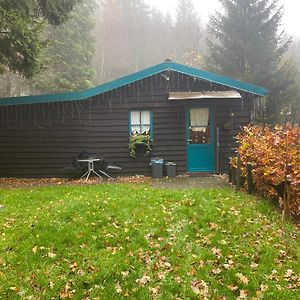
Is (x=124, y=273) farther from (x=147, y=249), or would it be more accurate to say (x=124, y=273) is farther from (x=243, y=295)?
(x=243, y=295)

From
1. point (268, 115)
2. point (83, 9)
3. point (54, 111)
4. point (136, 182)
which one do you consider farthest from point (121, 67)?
point (136, 182)

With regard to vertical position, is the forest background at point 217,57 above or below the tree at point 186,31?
below

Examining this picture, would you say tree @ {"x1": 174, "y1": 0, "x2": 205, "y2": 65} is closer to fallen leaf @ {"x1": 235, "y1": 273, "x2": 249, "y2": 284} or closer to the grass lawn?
the grass lawn

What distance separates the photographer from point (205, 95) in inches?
492

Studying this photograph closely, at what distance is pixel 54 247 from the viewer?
242 inches

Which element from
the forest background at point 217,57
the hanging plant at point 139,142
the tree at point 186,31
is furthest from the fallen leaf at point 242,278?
the tree at point 186,31

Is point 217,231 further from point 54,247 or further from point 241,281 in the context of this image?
point 54,247

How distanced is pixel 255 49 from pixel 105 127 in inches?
525

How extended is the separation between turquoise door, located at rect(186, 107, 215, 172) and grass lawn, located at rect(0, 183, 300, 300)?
186 inches

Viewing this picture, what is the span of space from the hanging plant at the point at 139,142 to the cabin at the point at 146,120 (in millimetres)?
137

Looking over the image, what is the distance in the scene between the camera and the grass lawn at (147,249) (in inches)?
200

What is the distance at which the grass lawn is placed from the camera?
5.09m

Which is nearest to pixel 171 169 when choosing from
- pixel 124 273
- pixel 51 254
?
pixel 51 254

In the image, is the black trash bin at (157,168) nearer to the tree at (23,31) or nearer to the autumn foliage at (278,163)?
the autumn foliage at (278,163)
